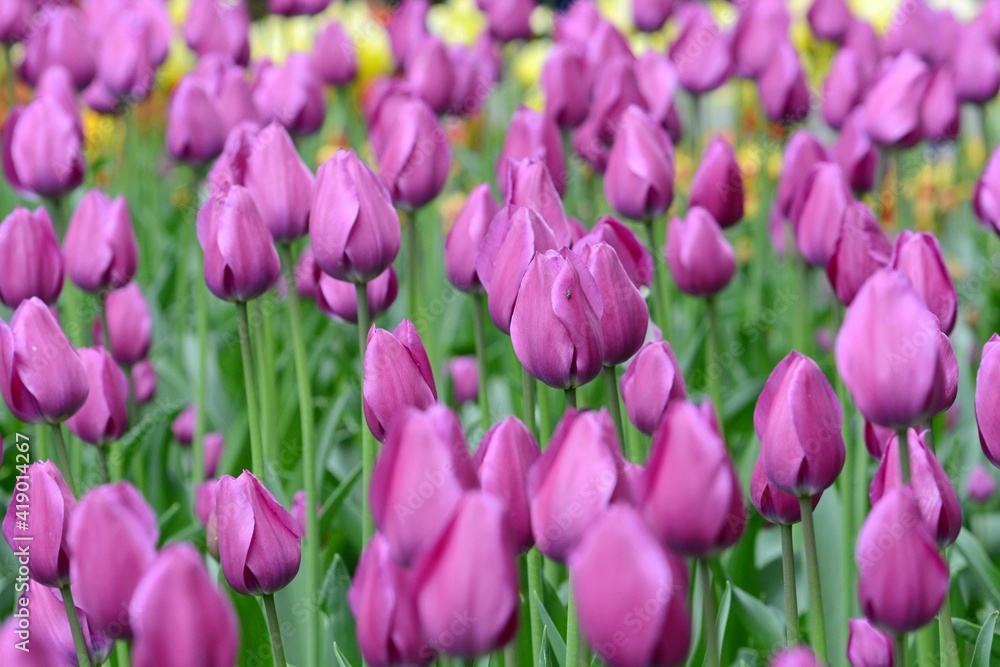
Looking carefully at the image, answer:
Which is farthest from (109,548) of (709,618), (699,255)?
(699,255)

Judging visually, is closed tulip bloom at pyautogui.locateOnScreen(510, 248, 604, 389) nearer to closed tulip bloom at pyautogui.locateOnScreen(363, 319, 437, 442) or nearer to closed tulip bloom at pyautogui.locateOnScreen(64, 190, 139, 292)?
closed tulip bloom at pyautogui.locateOnScreen(363, 319, 437, 442)

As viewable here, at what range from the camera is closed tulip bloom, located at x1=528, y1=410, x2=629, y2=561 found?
0.67 metres

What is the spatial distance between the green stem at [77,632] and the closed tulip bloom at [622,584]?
0.44 metres

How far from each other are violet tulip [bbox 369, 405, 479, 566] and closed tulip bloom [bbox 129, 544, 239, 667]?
115 mm

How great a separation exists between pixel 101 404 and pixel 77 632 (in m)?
0.49

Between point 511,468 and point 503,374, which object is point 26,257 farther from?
point 503,374

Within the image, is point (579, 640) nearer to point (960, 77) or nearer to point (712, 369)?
point (712, 369)

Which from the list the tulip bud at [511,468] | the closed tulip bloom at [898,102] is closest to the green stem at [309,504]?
the tulip bud at [511,468]

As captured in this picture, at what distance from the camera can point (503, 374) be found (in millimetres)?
2262

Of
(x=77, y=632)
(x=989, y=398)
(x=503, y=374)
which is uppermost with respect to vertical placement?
(x=989, y=398)

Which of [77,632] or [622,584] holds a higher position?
[622,584]

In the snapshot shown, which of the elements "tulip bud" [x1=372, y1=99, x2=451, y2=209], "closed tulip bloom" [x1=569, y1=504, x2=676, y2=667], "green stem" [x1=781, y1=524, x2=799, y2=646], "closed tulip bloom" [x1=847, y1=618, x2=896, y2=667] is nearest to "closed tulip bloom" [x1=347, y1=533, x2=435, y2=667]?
"closed tulip bloom" [x1=569, y1=504, x2=676, y2=667]

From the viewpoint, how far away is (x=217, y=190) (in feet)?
4.22

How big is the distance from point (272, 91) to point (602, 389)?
0.74 meters
